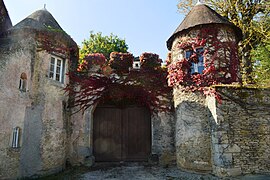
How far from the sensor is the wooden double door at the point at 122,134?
965cm

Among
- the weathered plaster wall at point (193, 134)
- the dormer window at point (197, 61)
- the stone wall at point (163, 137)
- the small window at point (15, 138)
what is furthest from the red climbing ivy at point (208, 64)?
the small window at point (15, 138)

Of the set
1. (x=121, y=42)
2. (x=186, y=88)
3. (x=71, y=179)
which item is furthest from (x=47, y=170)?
(x=121, y=42)

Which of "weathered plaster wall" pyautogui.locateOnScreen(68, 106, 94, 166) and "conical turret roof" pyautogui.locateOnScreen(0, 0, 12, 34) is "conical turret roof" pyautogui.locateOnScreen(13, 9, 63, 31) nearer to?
"conical turret roof" pyautogui.locateOnScreen(0, 0, 12, 34)

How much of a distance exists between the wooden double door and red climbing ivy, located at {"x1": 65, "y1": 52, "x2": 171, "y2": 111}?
2.39 feet

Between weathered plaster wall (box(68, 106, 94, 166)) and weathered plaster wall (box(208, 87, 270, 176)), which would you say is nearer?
weathered plaster wall (box(208, 87, 270, 176))

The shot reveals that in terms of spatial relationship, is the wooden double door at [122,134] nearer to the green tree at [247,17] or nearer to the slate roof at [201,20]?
the slate roof at [201,20]

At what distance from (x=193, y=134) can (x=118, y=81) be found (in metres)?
3.90

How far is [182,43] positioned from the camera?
828cm

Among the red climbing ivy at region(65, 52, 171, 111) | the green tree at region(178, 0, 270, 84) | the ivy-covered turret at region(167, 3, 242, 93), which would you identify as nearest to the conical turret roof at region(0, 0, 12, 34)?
the red climbing ivy at region(65, 52, 171, 111)

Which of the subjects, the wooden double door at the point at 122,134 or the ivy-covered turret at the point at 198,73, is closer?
the ivy-covered turret at the point at 198,73

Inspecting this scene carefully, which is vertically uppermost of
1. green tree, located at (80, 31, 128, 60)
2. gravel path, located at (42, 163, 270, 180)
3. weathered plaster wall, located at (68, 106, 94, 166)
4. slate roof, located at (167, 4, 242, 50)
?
green tree, located at (80, 31, 128, 60)

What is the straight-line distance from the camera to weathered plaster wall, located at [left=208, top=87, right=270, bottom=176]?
620 centimetres

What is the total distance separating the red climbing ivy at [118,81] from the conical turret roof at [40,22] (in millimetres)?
1960

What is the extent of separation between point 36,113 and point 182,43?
5771mm
